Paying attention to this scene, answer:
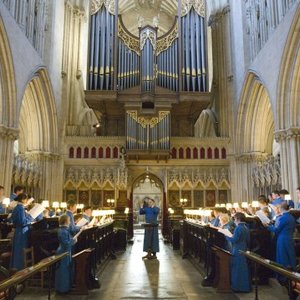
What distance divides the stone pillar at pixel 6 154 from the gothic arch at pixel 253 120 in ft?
35.0

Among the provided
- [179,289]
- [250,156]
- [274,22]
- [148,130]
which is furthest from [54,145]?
[179,289]

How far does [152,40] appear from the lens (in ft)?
66.3

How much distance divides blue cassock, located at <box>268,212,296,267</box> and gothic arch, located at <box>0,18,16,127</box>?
394 inches

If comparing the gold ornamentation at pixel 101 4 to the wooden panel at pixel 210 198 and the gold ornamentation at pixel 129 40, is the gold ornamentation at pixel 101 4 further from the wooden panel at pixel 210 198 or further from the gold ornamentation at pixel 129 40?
the wooden panel at pixel 210 198

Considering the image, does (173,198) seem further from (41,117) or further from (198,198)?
Answer: (41,117)

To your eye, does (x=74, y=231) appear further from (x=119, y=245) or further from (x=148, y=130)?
(x=148, y=130)

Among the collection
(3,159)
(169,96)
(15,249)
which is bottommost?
(15,249)

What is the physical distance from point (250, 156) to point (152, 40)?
7.99 metres

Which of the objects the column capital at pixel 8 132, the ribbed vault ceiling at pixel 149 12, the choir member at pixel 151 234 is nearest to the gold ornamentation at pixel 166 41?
the ribbed vault ceiling at pixel 149 12

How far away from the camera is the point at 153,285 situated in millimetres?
7102

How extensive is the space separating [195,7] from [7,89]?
12277 mm

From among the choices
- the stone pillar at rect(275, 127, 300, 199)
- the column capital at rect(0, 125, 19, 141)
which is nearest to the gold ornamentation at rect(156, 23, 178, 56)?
the stone pillar at rect(275, 127, 300, 199)

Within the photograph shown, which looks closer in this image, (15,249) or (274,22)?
(15,249)

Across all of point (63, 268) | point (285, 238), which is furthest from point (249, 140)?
point (63, 268)
